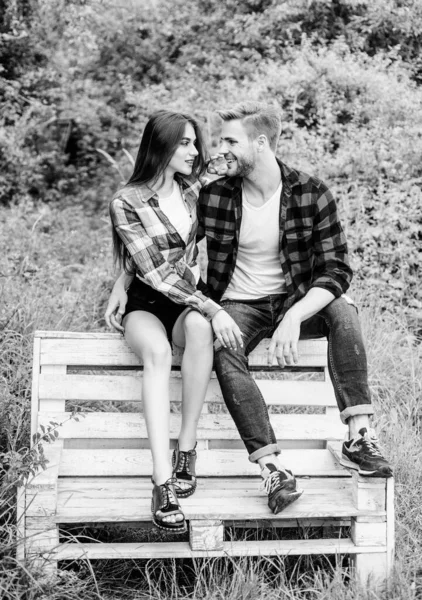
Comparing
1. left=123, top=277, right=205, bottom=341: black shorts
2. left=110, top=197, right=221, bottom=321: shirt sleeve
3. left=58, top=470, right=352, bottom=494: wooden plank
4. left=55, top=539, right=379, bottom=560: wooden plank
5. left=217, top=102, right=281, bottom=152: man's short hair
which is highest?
left=217, top=102, right=281, bottom=152: man's short hair

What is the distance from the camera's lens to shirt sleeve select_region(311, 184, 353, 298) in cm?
294

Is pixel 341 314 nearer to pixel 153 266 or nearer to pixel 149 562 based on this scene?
pixel 153 266

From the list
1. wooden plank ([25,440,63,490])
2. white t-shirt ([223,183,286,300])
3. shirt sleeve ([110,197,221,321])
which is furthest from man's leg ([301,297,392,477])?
wooden plank ([25,440,63,490])

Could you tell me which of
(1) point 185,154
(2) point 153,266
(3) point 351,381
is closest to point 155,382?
(2) point 153,266

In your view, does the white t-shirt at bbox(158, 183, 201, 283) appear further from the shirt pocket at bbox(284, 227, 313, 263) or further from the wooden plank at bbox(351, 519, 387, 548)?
the wooden plank at bbox(351, 519, 387, 548)

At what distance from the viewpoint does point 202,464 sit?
288 centimetres

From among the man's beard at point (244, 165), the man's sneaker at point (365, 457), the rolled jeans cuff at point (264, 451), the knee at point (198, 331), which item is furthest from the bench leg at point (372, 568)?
the man's beard at point (244, 165)

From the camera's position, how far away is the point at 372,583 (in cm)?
253

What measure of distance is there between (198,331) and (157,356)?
7.0 inches

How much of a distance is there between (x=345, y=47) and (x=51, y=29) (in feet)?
9.62

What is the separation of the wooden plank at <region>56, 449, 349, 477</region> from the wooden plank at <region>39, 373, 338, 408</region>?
0.68 feet

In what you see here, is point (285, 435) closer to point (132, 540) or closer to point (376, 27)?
point (132, 540)

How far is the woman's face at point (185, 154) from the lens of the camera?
9.82ft

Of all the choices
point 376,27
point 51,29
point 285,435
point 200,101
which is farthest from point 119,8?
point 285,435
